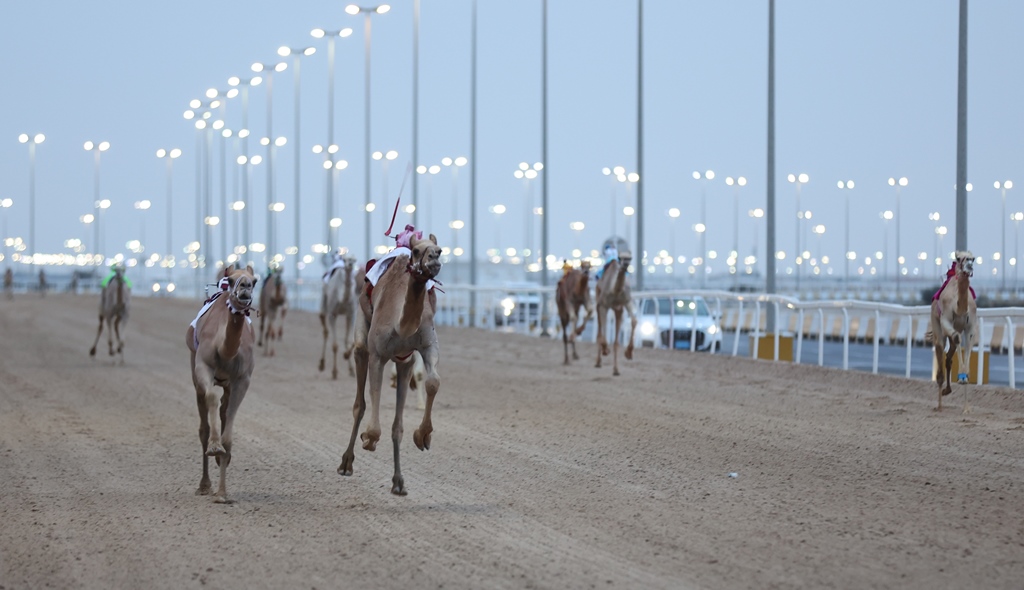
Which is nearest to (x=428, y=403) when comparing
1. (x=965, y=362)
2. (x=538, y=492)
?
(x=538, y=492)

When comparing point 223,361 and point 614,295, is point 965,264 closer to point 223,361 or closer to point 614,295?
point 614,295

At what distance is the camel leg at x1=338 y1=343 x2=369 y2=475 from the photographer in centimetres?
1072

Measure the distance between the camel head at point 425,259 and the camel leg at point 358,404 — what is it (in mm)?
1322

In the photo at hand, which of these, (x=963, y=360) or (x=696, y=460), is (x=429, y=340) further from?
(x=963, y=360)

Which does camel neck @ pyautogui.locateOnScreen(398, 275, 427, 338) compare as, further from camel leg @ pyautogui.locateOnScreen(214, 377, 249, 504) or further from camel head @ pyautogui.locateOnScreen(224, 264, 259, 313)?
camel leg @ pyautogui.locateOnScreen(214, 377, 249, 504)

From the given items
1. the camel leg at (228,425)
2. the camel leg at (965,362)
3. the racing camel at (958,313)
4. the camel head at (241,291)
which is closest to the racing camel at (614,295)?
the racing camel at (958,313)

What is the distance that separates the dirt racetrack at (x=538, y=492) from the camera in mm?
7836

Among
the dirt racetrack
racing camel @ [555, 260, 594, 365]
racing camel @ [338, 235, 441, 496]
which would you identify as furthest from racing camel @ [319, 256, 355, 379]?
racing camel @ [338, 235, 441, 496]

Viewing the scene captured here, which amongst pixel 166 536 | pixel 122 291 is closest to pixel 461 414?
pixel 166 536

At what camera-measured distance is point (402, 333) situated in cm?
1035

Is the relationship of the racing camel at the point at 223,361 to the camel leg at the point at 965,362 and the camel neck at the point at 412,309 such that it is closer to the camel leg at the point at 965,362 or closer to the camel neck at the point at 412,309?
the camel neck at the point at 412,309

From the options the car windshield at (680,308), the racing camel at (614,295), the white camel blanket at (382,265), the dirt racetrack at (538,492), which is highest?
the white camel blanket at (382,265)

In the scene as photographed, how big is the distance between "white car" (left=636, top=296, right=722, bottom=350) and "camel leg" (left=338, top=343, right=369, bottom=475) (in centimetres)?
1748

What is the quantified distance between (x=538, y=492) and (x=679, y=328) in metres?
21.0
